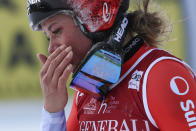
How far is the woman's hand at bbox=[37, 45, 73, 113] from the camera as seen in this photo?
60.1 inches

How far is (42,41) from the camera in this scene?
6.31 meters

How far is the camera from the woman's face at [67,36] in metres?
1.62

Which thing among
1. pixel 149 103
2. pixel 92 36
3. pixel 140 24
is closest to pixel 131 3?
pixel 140 24

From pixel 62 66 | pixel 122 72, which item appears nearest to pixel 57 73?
pixel 62 66

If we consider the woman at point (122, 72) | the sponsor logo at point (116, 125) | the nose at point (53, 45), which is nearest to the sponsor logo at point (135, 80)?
the woman at point (122, 72)

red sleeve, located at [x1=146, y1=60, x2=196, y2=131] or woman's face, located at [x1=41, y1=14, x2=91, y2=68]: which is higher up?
woman's face, located at [x1=41, y1=14, x2=91, y2=68]

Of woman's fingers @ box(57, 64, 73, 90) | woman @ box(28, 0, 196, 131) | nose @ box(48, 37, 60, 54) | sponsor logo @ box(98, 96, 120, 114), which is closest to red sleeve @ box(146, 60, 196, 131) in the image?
woman @ box(28, 0, 196, 131)

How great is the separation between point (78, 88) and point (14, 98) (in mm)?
4701

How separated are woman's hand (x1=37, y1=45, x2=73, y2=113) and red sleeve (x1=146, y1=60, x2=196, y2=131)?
332 mm

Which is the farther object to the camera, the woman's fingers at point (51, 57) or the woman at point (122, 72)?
the woman's fingers at point (51, 57)

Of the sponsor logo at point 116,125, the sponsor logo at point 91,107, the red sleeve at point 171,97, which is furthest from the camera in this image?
the sponsor logo at point 91,107

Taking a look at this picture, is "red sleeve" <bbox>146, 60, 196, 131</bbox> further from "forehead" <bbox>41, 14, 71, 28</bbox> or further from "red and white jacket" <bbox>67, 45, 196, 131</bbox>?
"forehead" <bbox>41, 14, 71, 28</bbox>

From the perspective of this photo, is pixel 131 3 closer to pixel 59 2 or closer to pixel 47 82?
pixel 59 2

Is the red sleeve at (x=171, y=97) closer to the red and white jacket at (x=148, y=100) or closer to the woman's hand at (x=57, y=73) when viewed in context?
the red and white jacket at (x=148, y=100)
